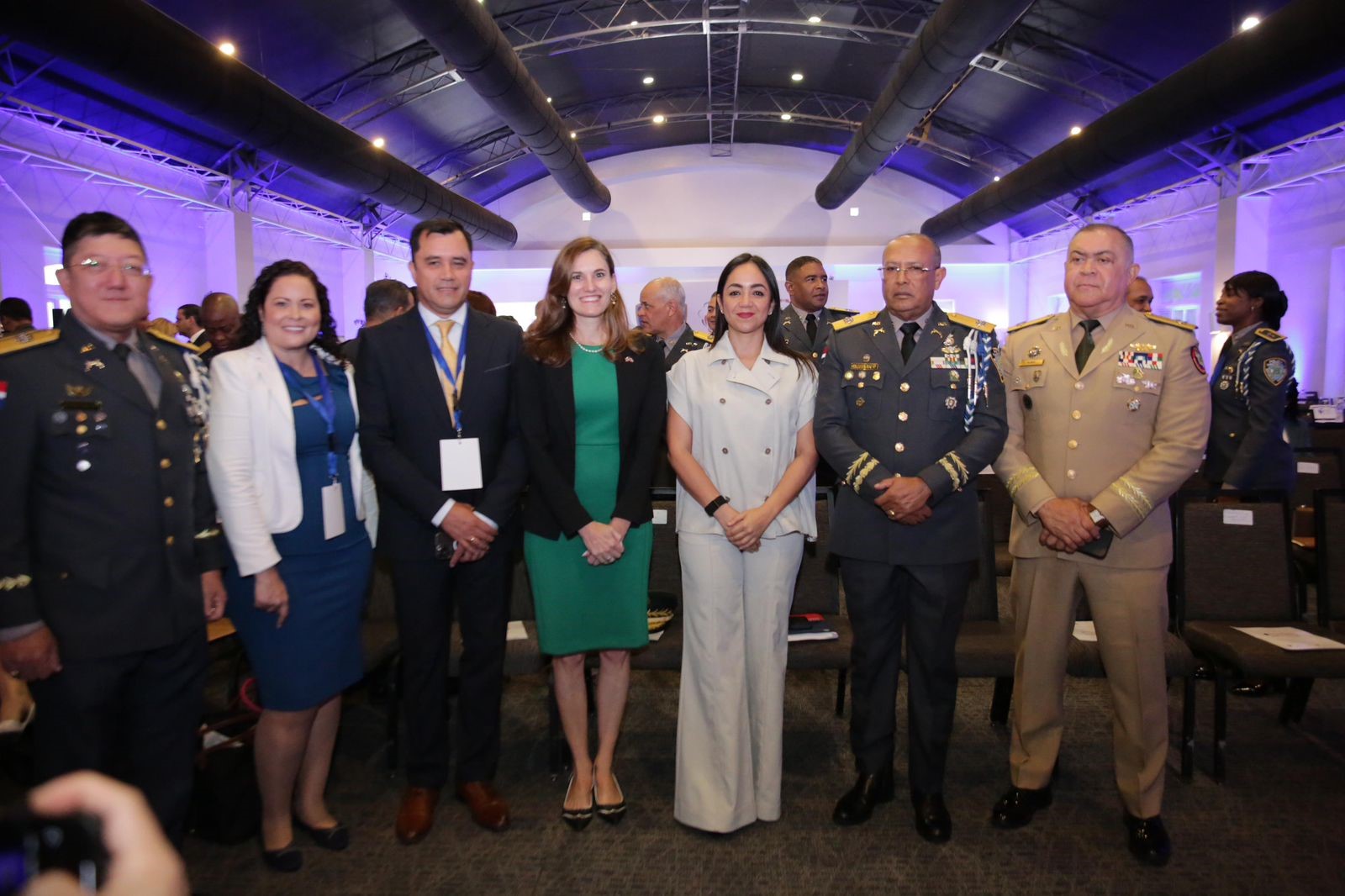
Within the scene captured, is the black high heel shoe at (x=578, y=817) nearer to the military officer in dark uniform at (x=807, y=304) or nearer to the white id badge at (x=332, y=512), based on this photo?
the white id badge at (x=332, y=512)

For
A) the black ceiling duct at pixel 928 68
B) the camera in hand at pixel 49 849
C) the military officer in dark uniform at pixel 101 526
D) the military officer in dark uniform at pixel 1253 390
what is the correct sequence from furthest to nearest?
the black ceiling duct at pixel 928 68 → the military officer in dark uniform at pixel 1253 390 → the military officer in dark uniform at pixel 101 526 → the camera in hand at pixel 49 849

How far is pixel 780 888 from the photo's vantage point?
7.43 ft

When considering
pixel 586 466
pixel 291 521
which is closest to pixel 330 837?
pixel 291 521

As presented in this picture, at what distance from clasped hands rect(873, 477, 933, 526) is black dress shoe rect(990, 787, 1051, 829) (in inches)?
41.3

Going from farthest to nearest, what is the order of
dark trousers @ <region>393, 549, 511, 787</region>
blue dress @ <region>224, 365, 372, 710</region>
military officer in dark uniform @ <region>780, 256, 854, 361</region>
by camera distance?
military officer in dark uniform @ <region>780, 256, 854, 361</region>, dark trousers @ <region>393, 549, 511, 787</region>, blue dress @ <region>224, 365, 372, 710</region>

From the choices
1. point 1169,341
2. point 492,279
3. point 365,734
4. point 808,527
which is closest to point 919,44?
point 1169,341

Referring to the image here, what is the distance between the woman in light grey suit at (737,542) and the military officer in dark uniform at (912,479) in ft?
0.52

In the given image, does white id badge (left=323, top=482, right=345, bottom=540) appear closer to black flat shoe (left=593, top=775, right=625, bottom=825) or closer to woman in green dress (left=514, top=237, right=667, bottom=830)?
woman in green dress (left=514, top=237, right=667, bottom=830)

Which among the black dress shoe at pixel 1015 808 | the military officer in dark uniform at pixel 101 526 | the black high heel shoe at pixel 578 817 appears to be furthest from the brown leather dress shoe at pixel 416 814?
the black dress shoe at pixel 1015 808

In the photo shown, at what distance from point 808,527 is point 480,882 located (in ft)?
4.85

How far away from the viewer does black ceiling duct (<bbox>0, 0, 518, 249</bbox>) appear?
4625mm

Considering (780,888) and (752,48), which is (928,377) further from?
(752,48)

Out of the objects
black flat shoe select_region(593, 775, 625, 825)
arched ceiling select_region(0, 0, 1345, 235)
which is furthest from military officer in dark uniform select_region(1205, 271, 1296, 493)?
arched ceiling select_region(0, 0, 1345, 235)

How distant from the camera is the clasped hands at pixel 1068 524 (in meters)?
2.37
